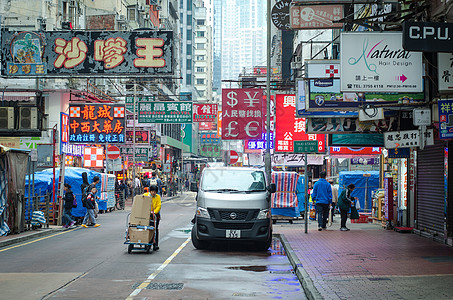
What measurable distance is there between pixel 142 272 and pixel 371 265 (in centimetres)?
456

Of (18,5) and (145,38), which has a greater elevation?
(18,5)

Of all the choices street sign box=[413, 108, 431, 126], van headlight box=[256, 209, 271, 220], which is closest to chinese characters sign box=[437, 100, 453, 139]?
street sign box=[413, 108, 431, 126]

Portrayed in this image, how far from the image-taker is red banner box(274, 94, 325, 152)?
28312 mm

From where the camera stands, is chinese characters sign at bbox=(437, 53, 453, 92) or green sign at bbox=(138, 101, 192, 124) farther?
green sign at bbox=(138, 101, 192, 124)

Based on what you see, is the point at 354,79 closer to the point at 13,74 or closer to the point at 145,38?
the point at 145,38

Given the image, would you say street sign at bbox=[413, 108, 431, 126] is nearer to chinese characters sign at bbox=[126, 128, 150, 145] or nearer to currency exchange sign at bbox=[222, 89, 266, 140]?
currency exchange sign at bbox=[222, 89, 266, 140]

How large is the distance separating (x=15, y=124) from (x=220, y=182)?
725 inches

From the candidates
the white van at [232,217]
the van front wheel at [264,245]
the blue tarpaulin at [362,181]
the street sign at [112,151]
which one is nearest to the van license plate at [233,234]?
the white van at [232,217]

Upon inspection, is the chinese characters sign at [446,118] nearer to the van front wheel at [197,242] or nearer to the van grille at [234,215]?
the van grille at [234,215]

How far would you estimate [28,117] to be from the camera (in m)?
32.5

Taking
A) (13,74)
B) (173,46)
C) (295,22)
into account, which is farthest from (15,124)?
(295,22)

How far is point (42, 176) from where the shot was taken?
1087 inches

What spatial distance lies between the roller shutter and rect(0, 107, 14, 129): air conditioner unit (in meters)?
21.0

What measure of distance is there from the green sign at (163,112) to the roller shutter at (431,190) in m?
20.3
